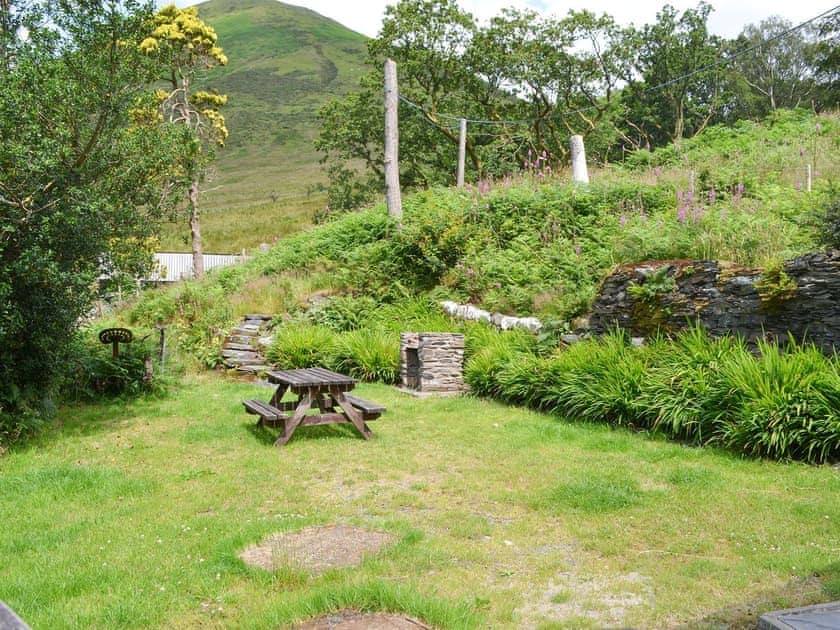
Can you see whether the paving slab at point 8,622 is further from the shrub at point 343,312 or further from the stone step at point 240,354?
the shrub at point 343,312

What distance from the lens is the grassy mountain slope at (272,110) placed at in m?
62.2

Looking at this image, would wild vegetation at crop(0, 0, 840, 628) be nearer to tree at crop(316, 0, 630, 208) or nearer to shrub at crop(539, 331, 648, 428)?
shrub at crop(539, 331, 648, 428)

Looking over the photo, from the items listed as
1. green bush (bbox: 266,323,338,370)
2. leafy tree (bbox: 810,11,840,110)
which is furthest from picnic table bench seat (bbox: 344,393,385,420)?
leafy tree (bbox: 810,11,840,110)

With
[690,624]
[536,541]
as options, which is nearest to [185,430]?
[536,541]

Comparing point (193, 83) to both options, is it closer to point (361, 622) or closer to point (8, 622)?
point (361, 622)

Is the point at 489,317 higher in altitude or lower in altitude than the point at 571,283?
lower

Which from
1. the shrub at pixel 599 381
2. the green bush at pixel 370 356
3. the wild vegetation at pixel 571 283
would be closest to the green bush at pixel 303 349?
the wild vegetation at pixel 571 283

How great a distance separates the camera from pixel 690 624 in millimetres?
3258

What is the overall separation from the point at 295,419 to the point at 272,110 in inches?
5243

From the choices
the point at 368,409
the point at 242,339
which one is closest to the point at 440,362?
the point at 368,409

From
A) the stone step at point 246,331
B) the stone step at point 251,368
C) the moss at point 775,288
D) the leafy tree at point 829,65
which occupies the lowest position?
the stone step at point 251,368

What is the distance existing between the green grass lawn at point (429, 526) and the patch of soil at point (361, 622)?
0.23 ft

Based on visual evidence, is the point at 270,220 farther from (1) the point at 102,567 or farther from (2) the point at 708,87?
(1) the point at 102,567

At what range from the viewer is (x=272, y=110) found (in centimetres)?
13125
